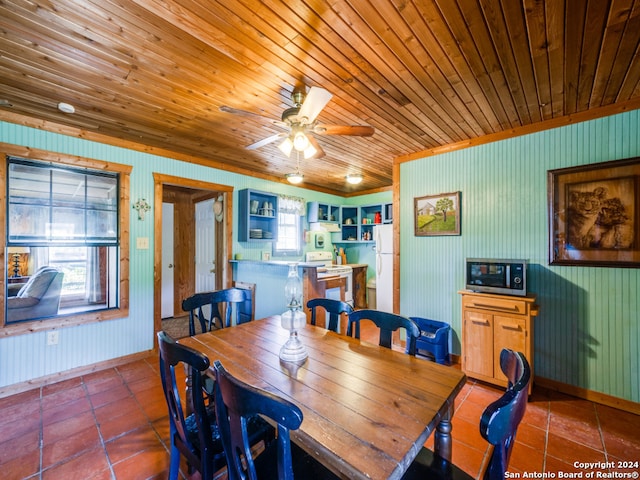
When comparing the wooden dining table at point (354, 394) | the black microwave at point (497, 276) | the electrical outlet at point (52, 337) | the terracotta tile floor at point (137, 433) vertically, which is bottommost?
the terracotta tile floor at point (137, 433)

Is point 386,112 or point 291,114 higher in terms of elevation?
point 386,112

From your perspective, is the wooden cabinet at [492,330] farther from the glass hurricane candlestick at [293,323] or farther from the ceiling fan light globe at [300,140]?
the ceiling fan light globe at [300,140]

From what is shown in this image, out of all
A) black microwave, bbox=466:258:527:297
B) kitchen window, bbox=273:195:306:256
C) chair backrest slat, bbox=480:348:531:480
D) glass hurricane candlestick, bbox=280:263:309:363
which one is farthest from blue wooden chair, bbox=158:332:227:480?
kitchen window, bbox=273:195:306:256

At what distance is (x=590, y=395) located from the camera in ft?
7.98

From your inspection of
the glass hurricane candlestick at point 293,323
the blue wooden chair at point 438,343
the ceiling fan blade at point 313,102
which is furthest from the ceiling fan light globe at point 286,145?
the blue wooden chair at point 438,343

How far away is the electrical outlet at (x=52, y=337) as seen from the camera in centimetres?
272

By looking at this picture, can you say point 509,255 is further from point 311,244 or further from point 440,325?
point 311,244

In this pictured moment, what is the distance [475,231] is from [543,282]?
2.64 ft

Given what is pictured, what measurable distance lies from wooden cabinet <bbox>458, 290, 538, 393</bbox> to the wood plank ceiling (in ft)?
5.92

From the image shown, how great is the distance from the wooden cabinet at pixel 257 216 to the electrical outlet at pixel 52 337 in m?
2.34

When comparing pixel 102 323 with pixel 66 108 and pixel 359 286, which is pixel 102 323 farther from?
pixel 359 286

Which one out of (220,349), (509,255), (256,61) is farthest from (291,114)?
(509,255)

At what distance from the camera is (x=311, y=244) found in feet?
18.5

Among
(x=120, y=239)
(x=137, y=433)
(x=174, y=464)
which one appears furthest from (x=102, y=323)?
(x=174, y=464)
